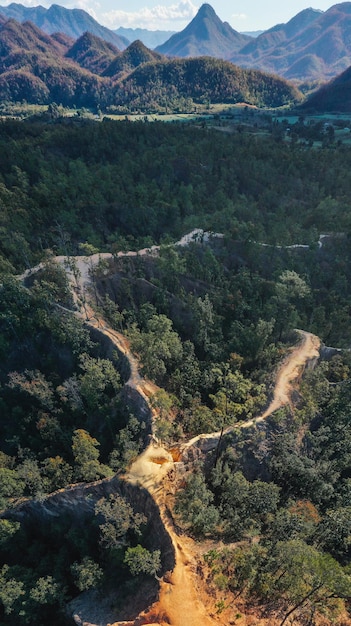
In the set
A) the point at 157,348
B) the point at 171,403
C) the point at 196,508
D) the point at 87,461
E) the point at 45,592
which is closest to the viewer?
the point at 196,508

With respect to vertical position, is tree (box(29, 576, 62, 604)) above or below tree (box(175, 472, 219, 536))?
below

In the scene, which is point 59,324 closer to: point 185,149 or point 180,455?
point 180,455

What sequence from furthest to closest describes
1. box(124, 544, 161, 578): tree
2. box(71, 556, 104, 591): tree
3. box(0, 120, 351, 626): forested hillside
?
box(71, 556, 104, 591): tree < box(0, 120, 351, 626): forested hillside < box(124, 544, 161, 578): tree

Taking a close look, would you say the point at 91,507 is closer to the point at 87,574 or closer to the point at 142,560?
the point at 87,574

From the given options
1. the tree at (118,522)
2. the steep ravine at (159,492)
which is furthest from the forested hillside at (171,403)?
the steep ravine at (159,492)

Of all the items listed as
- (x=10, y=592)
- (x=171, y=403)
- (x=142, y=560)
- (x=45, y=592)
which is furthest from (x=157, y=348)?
(x=10, y=592)

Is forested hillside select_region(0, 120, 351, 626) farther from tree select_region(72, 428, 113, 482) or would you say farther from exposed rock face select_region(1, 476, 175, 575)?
tree select_region(72, 428, 113, 482)

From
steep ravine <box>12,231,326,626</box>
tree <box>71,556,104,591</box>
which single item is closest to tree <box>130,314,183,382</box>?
steep ravine <box>12,231,326,626</box>
